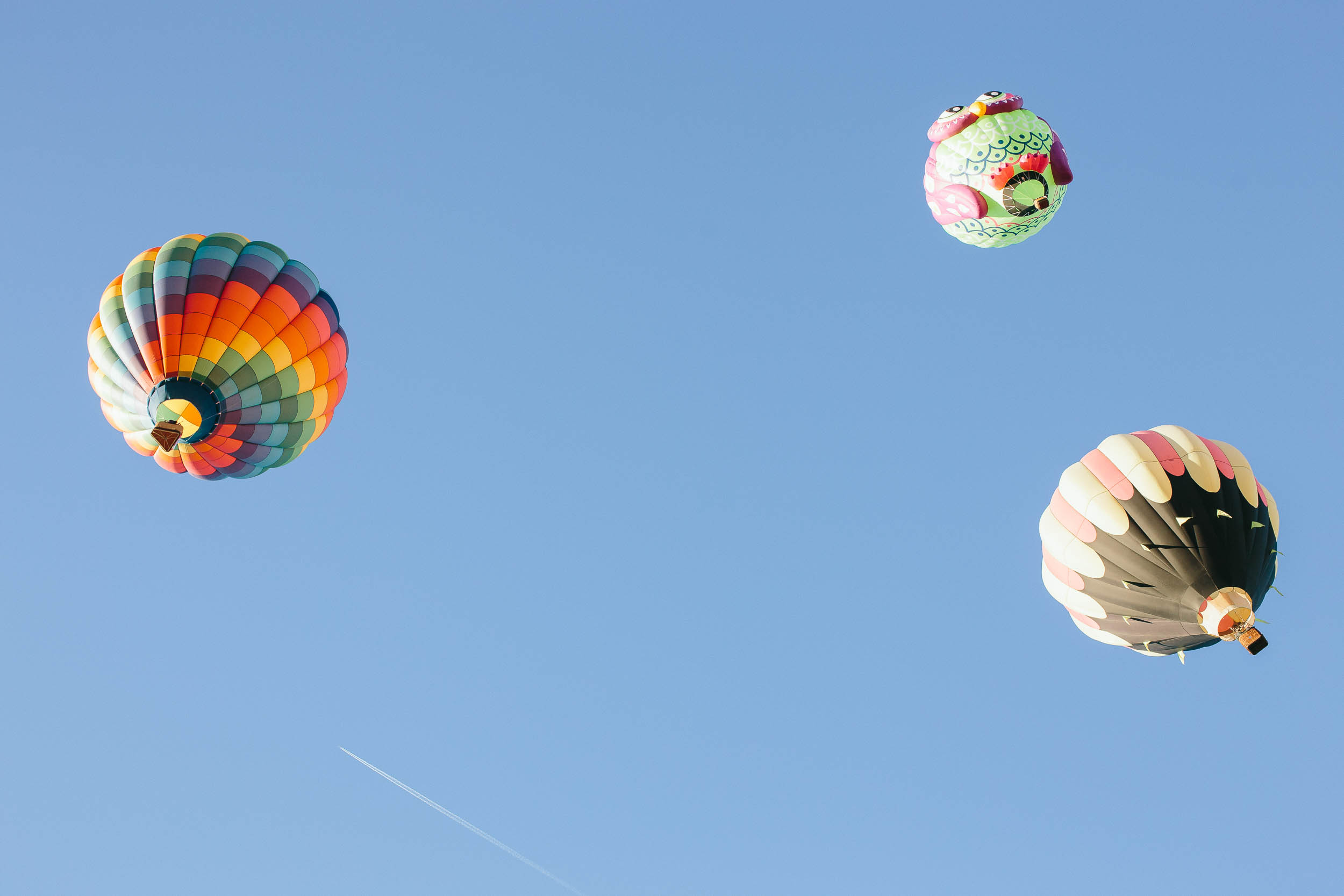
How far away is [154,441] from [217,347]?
1.79m

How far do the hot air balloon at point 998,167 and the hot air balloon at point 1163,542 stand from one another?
11.3 ft

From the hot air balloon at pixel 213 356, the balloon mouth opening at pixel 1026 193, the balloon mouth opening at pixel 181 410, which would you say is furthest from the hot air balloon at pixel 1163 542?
the balloon mouth opening at pixel 181 410

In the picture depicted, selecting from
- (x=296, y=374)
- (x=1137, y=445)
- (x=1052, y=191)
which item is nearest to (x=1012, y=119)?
(x=1052, y=191)

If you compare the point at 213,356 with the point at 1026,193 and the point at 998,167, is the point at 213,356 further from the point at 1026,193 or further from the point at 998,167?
the point at 1026,193

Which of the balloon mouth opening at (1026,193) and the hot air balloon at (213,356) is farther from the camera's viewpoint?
the hot air balloon at (213,356)

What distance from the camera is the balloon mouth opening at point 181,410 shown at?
16.6m

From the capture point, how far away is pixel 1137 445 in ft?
49.9

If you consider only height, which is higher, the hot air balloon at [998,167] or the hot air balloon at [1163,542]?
the hot air balloon at [998,167]

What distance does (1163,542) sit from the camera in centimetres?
1455

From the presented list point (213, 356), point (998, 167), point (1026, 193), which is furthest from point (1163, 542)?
point (213, 356)

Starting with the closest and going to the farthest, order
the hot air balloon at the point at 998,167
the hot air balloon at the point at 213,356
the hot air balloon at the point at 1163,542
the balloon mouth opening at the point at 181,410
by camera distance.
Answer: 1. the hot air balloon at the point at 1163,542
2. the hot air balloon at the point at 998,167
3. the balloon mouth opening at the point at 181,410
4. the hot air balloon at the point at 213,356

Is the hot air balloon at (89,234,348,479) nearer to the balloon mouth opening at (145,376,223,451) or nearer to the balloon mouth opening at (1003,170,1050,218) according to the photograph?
the balloon mouth opening at (145,376,223,451)

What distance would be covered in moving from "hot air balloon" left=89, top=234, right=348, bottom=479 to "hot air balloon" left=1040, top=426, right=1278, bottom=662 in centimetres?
1099

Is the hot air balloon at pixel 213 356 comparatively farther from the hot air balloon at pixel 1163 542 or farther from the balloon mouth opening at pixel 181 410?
the hot air balloon at pixel 1163 542
